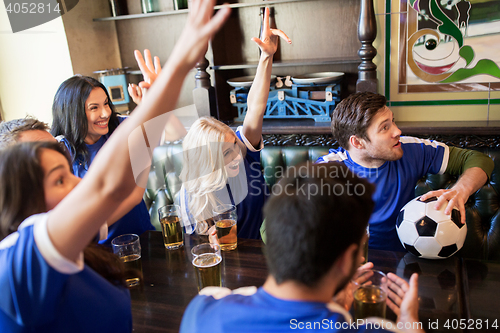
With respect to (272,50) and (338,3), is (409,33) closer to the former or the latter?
(338,3)

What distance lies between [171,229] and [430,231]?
2.97 ft

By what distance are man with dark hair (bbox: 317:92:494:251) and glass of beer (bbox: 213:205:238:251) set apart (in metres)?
0.63

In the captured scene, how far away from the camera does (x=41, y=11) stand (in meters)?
2.86

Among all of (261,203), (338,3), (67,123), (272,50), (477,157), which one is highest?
(338,3)

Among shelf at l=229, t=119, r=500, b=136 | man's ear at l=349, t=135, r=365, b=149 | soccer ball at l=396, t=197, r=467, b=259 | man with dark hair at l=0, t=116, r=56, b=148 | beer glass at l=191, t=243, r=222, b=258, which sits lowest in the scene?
soccer ball at l=396, t=197, r=467, b=259

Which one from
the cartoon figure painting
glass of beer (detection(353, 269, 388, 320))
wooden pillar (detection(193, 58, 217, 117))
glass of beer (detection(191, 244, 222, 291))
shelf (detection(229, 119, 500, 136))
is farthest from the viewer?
wooden pillar (detection(193, 58, 217, 117))

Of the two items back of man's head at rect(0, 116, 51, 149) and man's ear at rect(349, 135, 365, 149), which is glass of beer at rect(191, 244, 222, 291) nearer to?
back of man's head at rect(0, 116, 51, 149)

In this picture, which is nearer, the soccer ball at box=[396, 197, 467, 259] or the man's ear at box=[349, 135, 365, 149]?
the soccer ball at box=[396, 197, 467, 259]

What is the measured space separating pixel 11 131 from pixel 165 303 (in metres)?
0.87

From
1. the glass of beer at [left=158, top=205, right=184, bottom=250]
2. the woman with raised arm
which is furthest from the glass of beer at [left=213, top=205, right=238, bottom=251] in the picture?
the woman with raised arm

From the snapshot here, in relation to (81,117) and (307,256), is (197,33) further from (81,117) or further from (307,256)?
(81,117)

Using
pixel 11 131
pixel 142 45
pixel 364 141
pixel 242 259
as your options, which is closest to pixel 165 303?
pixel 242 259

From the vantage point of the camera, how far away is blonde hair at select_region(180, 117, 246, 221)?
175 cm

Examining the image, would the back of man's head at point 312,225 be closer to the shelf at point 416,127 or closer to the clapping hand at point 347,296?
the clapping hand at point 347,296
